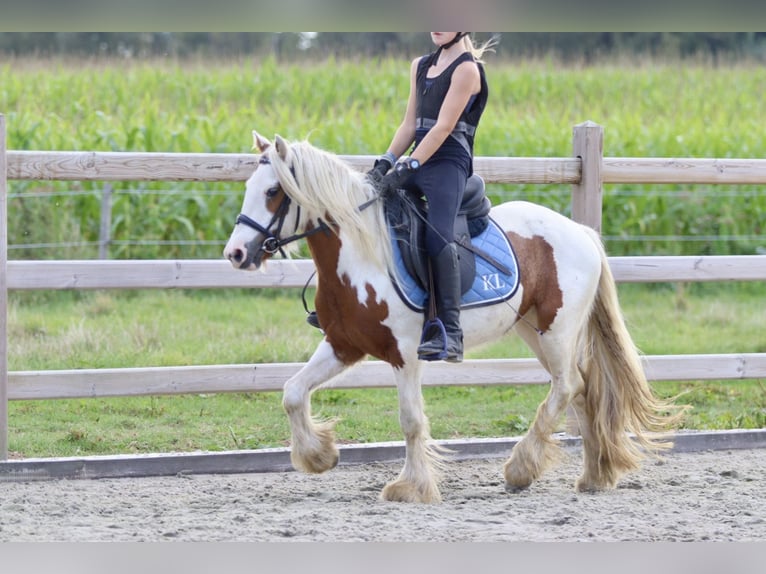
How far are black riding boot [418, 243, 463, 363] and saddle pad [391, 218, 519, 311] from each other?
0.13m

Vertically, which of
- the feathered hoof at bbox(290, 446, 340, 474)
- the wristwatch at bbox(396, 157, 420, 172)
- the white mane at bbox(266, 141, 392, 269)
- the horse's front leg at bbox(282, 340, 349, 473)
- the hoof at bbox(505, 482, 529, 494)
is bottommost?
the hoof at bbox(505, 482, 529, 494)

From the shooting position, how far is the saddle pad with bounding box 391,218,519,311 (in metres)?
4.37

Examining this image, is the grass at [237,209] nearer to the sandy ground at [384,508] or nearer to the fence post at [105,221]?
the fence post at [105,221]

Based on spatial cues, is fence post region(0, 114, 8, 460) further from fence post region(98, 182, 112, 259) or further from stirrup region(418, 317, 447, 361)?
fence post region(98, 182, 112, 259)

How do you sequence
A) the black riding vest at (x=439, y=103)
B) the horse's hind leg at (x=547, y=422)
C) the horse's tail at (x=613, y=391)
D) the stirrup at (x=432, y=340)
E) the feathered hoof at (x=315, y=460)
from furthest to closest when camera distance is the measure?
the horse's tail at (x=613, y=391)
the horse's hind leg at (x=547, y=422)
the feathered hoof at (x=315, y=460)
the black riding vest at (x=439, y=103)
the stirrup at (x=432, y=340)

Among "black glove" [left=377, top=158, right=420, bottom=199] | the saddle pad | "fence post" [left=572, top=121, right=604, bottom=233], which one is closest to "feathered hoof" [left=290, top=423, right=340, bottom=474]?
the saddle pad

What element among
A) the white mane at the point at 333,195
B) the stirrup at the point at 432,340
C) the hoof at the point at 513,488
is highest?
the white mane at the point at 333,195

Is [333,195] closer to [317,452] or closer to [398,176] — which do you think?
[398,176]

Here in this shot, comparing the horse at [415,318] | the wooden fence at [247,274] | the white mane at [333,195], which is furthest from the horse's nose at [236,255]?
the wooden fence at [247,274]

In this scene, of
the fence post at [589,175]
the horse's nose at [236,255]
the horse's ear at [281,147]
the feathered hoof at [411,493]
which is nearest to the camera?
the horse's nose at [236,255]

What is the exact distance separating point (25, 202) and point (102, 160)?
21.5 ft

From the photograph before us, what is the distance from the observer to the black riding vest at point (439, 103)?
4.30 m

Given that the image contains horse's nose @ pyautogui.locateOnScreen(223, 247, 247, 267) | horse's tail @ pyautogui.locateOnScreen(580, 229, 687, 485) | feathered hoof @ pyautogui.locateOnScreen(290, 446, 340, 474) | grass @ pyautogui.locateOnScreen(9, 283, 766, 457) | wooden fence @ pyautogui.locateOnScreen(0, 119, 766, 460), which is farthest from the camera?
grass @ pyautogui.locateOnScreen(9, 283, 766, 457)

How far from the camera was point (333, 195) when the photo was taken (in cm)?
418
